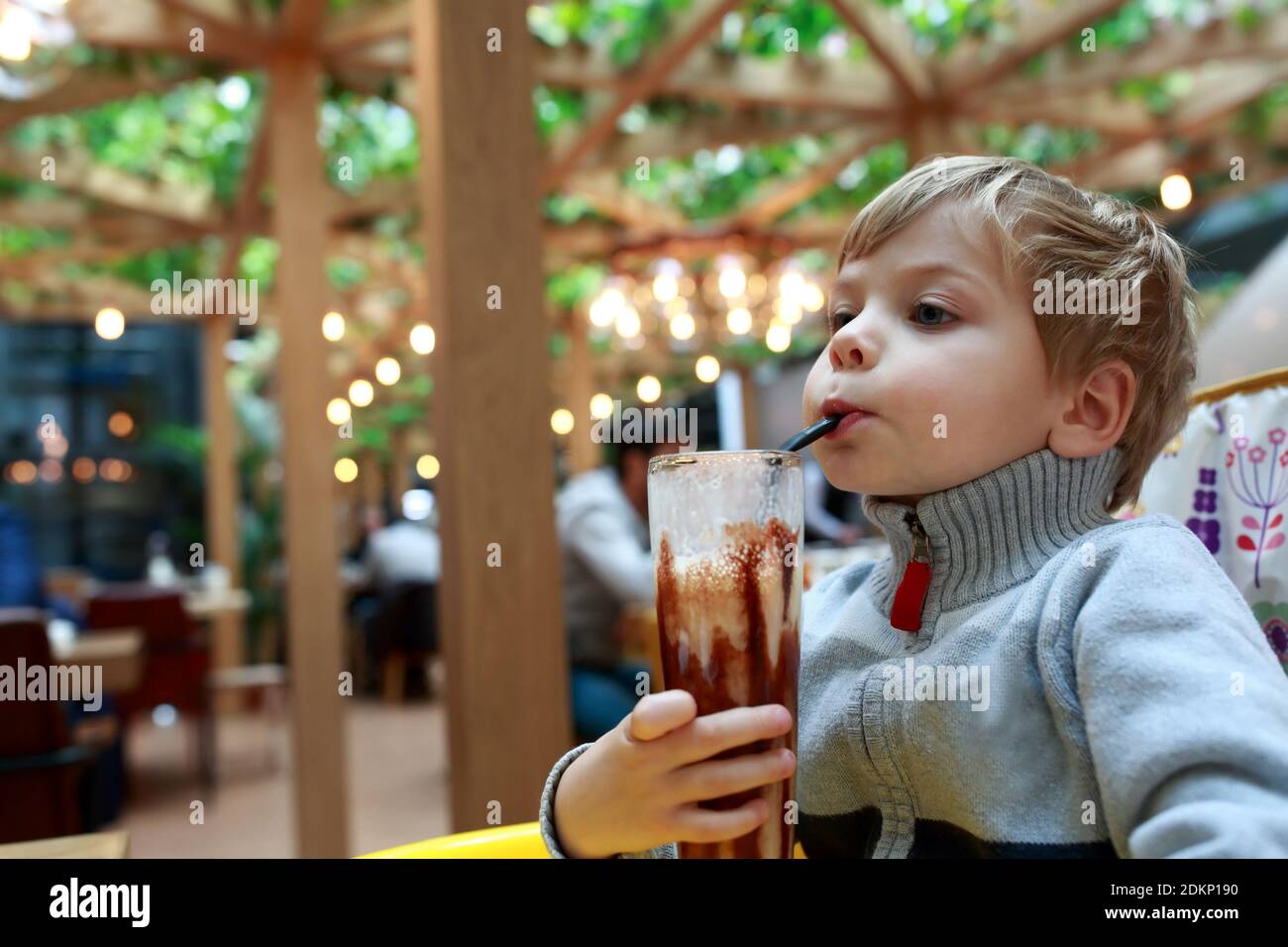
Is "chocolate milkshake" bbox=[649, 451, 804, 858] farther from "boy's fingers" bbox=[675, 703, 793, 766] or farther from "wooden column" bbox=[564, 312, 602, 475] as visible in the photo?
"wooden column" bbox=[564, 312, 602, 475]

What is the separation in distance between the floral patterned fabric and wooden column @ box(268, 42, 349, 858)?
10.4ft

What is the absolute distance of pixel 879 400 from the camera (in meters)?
0.92

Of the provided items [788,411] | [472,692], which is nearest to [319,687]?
[472,692]

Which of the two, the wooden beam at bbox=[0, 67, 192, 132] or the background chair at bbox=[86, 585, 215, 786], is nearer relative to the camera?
the wooden beam at bbox=[0, 67, 192, 132]

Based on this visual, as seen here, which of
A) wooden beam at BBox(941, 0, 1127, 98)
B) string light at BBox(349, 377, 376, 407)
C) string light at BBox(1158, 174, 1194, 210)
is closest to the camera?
wooden beam at BBox(941, 0, 1127, 98)

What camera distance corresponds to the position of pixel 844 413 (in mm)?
947

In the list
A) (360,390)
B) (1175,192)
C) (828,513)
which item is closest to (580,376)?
(828,513)

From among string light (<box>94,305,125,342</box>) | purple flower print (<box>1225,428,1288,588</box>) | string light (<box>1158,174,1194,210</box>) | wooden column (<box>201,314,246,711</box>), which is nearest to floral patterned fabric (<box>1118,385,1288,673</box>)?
purple flower print (<box>1225,428,1288,588</box>)

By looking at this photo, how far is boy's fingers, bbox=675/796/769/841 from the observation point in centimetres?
76

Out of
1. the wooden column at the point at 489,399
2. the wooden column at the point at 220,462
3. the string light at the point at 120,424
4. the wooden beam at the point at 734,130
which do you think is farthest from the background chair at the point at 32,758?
the string light at the point at 120,424

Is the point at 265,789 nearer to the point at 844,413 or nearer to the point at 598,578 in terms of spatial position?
the point at 598,578

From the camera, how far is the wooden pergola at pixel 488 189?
83.7 inches

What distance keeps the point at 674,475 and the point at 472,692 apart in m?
1.43

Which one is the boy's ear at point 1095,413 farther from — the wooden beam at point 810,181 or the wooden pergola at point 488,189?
the wooden beam at point 810,181
